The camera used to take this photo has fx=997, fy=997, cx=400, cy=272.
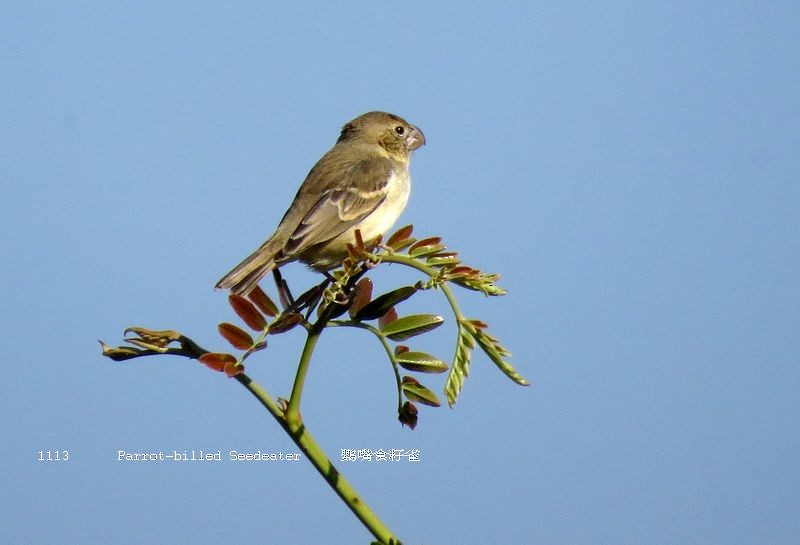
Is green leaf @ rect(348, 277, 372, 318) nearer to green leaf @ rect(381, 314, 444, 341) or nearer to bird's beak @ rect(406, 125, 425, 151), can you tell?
green leaf @ rect(381, 314, 444, 341)

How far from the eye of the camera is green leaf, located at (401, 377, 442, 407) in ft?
7.44

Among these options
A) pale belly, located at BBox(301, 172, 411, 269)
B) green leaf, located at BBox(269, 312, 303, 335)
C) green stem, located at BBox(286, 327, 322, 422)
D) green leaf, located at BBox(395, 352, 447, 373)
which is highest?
pale belly, located at BBox(301, 172, 411, 269)

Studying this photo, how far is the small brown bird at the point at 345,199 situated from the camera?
5172 mm

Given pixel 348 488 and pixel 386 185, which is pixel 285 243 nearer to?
pixel 386 185

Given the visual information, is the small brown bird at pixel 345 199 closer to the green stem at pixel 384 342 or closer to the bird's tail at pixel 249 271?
the bird's tail at pixel 249 271

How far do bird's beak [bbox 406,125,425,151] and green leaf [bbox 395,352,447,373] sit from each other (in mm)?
4820

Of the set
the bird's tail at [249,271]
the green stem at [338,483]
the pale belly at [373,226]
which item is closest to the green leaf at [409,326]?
the green stem at [338,483]

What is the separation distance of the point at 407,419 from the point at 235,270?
95.2 inches

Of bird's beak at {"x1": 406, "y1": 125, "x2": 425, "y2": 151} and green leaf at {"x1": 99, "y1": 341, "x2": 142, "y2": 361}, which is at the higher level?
bird's beak at {"x1": 406, "y1": 125, "x2": 425, "y2": 151}

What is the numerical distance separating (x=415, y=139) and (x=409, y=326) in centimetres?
485

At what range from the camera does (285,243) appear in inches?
208

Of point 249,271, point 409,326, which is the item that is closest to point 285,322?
point 409,326

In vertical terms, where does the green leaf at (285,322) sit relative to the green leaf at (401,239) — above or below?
below

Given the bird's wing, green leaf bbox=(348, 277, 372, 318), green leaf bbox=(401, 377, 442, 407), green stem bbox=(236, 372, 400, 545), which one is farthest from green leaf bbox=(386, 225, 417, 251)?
the bird's wing
